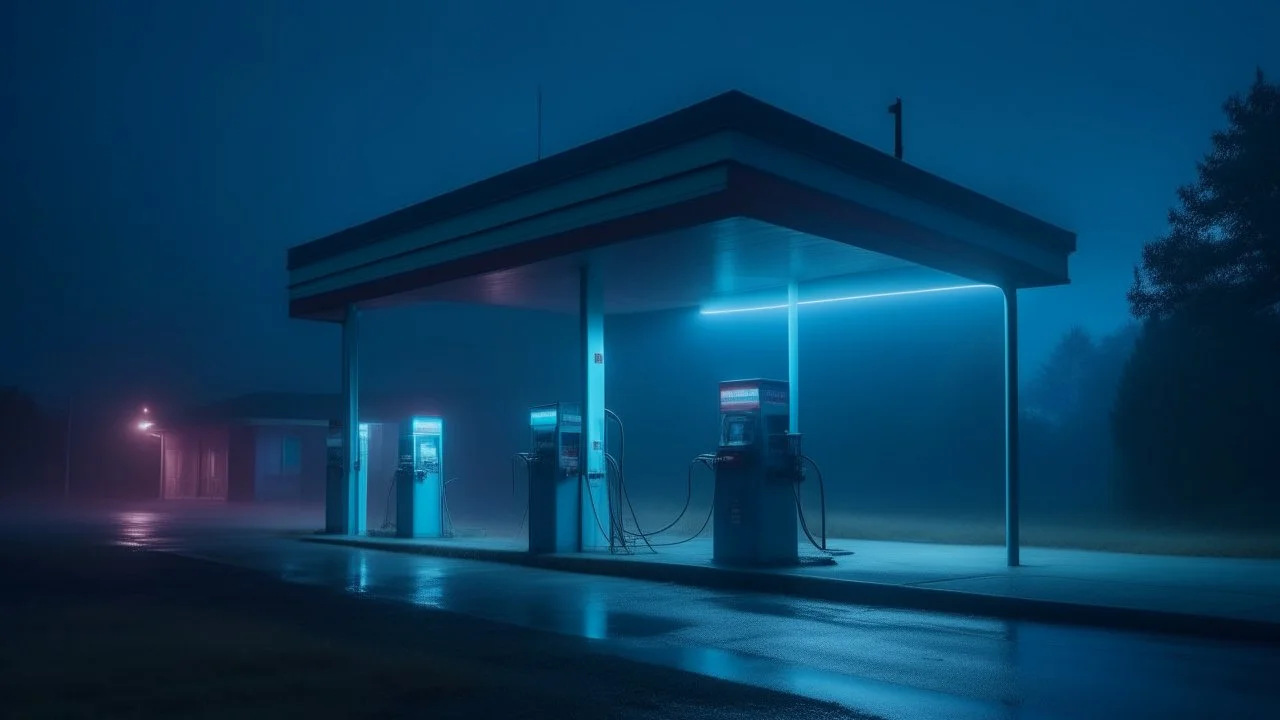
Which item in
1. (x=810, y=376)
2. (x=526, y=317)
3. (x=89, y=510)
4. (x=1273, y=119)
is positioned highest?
(x=1273, y=119)

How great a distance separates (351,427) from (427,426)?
1.95 meters

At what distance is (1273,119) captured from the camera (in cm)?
2603

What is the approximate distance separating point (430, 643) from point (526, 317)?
35491 millimetres

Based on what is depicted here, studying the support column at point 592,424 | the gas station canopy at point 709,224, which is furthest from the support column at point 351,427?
the support column at point 592,424

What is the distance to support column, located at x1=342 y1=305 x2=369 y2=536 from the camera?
20.7 metres

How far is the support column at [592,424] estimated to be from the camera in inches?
625

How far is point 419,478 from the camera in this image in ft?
65.3

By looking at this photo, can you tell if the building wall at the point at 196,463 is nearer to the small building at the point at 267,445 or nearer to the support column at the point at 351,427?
the small building at the point at 267,445

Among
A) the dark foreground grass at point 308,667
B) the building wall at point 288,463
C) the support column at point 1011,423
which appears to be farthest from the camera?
the building wall at point 288,463

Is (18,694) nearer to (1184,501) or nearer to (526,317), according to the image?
(1184,501)

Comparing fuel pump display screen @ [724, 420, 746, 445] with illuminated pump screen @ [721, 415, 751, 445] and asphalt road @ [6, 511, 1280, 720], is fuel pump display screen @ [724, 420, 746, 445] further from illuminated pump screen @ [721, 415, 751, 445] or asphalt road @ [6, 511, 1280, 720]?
asphalt road @ [6, 511, 1280, 720]

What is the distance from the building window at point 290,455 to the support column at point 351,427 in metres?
25.4

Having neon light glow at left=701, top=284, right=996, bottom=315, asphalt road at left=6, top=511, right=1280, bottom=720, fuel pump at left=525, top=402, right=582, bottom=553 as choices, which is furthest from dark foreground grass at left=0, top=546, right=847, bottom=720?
neon light glow at left=701, top=284, right=996, bottom=315

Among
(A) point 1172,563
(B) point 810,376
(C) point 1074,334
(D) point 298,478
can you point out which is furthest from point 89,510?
(C) point 1074,334
